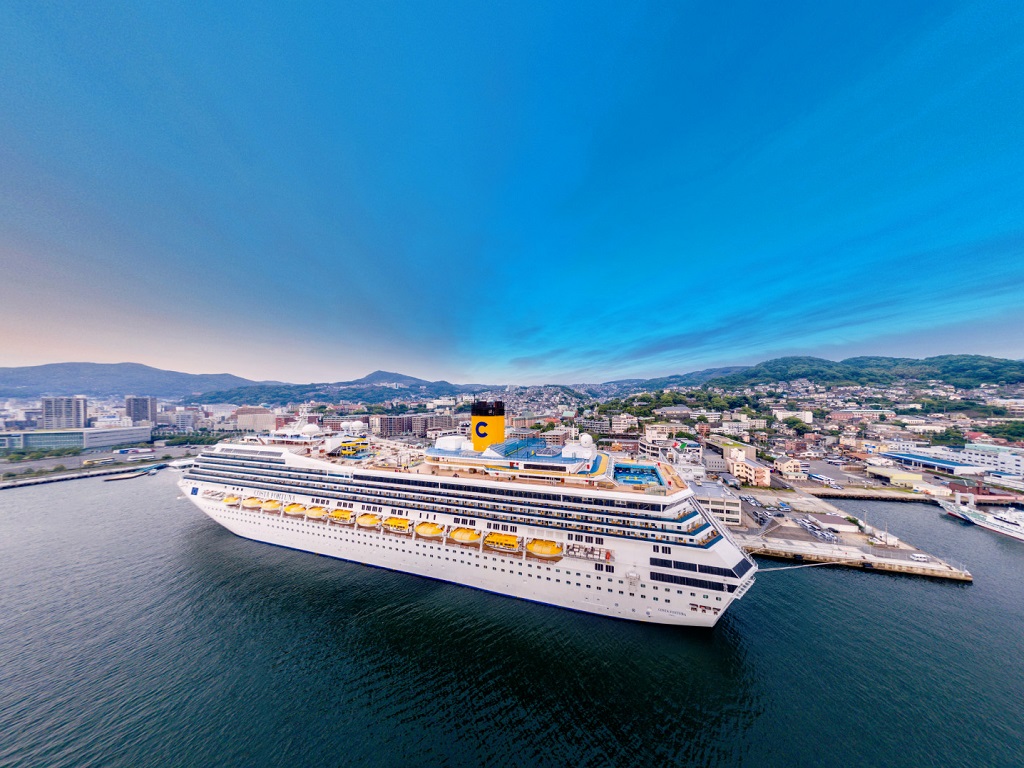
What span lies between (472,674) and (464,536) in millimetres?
5517

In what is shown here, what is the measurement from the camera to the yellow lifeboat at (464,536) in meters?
16.5

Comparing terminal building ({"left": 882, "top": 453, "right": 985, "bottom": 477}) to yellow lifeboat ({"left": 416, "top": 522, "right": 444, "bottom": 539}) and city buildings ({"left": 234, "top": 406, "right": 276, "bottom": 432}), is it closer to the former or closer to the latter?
yellow lifeboat ({"left": 416, "top": 522, "right": 444, "bottom": 539})

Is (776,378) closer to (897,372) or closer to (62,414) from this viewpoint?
(897,372)

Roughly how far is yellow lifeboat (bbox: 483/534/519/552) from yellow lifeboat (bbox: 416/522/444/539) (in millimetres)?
2602

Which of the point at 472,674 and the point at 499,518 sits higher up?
the point at 499,518

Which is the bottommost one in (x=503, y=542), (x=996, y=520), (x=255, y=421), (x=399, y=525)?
(x=996, y=520)

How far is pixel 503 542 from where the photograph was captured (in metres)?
16.0

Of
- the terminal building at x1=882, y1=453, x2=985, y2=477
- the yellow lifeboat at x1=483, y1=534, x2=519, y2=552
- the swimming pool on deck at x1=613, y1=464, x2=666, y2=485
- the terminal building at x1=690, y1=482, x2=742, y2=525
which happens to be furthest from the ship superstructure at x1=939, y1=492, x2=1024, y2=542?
the yellow lifeboat at x1=483, y1=534, x2=519, y2=552

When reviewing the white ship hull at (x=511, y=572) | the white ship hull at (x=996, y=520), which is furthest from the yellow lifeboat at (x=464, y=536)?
the white ship hull at (x=996, y=520)

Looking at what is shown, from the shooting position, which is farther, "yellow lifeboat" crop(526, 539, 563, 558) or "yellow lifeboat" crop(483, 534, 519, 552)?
"yellow lifeboat" crop(483, 534, 519, 552)

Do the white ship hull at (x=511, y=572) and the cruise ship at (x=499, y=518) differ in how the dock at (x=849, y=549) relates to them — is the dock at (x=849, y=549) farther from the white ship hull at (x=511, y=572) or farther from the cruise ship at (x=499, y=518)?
the white ship hull at (x=511, y=572)

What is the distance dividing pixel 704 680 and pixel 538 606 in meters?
6.87

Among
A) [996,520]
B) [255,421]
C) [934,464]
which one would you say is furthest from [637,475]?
[255,421]

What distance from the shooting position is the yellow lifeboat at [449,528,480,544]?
16453 mm
